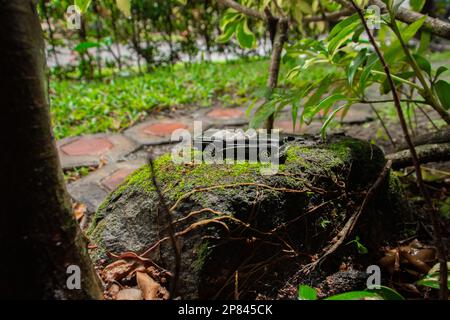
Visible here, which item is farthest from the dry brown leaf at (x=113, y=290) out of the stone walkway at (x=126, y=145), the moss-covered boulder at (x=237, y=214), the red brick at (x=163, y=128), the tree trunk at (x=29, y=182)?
the red brick at (x=163, y=128)

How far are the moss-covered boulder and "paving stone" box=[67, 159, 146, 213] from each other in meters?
0.78

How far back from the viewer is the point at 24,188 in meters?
0.85

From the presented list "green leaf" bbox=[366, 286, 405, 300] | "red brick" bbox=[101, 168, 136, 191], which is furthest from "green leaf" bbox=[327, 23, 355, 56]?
"red brick" bbox=[101, 168, 136, 191]

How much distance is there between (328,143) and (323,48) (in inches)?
17.2

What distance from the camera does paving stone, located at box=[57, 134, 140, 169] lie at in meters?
2.94

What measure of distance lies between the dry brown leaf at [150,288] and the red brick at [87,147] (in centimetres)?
197

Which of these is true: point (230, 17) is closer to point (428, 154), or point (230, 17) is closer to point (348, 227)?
point (428, 154)

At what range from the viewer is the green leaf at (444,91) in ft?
5.02

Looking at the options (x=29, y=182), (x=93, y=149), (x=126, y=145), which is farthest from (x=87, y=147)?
(x=29, y=182)

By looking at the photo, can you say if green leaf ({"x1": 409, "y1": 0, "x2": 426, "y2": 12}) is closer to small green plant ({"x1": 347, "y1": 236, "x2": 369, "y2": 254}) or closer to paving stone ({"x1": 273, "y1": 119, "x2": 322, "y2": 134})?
small green plant ({"x1": 347, "y1": 236, "x2": 369, "y2": 254})

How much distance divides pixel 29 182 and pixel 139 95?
3.78m

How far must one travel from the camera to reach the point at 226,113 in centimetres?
406
